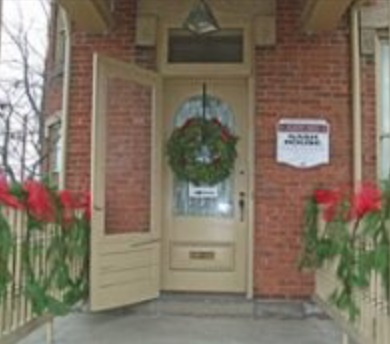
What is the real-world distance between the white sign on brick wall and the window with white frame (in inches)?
20.3

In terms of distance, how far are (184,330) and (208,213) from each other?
4.83 ft

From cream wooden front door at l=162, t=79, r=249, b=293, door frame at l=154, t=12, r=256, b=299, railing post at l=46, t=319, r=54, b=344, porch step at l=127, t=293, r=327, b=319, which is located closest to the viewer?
railing post at l=46, t=319, r=54, b=344

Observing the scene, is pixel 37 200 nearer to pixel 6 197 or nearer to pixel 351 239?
pixel 6 197

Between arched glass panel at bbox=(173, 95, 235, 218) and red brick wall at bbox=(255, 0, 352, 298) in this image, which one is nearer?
red brick wall at bbox=(255, 0, 352, 298)

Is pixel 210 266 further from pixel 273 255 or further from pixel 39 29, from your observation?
pixel 39 29

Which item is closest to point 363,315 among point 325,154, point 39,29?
point 325,154

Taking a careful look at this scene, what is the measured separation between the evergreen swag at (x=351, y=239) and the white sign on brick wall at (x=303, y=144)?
1.48 feet

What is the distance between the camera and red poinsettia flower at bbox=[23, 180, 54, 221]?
5.05 m

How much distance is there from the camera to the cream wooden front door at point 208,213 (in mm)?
7598

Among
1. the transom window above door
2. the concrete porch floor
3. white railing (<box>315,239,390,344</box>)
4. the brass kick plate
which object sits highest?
the transom window above door

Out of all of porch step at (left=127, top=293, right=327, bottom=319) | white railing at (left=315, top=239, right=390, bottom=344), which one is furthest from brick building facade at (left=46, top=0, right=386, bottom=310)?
white railing at (left=315, top=239, right=390, bottom=344)

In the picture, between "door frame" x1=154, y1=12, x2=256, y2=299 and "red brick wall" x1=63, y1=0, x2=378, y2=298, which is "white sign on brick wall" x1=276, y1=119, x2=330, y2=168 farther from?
"door frame" x1=154, y1=12, x2=256, y2=299

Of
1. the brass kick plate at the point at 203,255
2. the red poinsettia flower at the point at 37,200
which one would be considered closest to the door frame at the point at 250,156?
the brass kick plate at the point at 203,255

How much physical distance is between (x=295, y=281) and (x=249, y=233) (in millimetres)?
590
